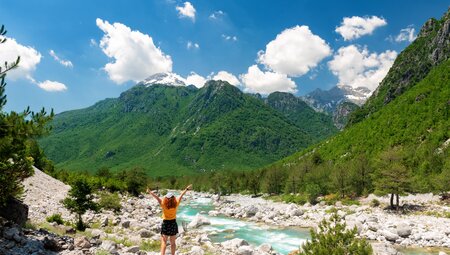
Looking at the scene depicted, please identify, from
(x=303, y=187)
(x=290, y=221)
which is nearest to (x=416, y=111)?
(x=303, y=187)

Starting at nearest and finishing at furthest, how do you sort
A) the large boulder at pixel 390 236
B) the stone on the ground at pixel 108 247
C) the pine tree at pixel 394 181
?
the stone on the ground at pixel 108 247 < the large boulder at pixel 390 236 < the pine tree at pixel 394 181

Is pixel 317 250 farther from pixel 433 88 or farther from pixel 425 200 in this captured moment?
pixel 433 88

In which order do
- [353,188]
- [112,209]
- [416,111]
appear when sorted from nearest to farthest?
[112,209] → [353,188] → [416,111]

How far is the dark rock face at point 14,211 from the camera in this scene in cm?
1669

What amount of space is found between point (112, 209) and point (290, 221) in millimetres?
29075

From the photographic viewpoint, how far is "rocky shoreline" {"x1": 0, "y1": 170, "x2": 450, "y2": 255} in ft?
51.4

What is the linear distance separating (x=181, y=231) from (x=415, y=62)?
530 ft

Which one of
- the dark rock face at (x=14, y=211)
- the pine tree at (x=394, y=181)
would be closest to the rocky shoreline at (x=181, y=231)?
the dark rock face at (x=14, y=211)

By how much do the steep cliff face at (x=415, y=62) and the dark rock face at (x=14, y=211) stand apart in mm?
A: 158189

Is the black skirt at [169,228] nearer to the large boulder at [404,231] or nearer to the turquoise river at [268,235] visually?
the turquoise river at [268,235]

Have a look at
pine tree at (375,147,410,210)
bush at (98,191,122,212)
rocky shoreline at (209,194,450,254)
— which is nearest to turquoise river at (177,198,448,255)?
rocky shoreline at (209,194,450,254)

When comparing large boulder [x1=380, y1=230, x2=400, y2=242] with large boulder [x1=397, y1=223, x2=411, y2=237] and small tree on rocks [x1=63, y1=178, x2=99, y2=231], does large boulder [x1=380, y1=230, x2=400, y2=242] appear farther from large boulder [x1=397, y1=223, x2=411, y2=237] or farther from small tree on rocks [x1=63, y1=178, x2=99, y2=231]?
small tree on rocks [x1=63, y1=178, x2=99, y2=231]

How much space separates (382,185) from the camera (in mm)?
54156

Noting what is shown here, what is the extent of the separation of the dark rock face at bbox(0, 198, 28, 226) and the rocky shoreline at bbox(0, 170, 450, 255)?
37.6 inches
